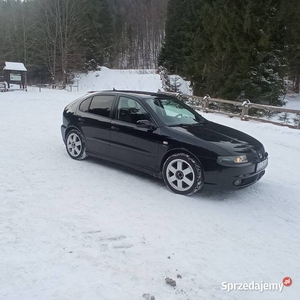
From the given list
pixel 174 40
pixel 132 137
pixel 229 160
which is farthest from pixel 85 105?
pixel 174 40

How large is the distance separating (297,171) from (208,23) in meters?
17.4

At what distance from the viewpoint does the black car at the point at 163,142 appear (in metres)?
4.25

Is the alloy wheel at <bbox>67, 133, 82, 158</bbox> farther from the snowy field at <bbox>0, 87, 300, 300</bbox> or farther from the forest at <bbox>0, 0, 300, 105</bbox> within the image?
the forest at <bbox>0, 0, 300, 105</bbox>

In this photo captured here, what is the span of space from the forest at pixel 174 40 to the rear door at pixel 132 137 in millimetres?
13305

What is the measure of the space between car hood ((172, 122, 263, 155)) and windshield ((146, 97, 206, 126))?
0.76ft

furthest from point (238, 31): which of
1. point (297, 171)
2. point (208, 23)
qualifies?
point (297, 171)

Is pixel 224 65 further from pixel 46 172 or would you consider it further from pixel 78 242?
pixel 78 242

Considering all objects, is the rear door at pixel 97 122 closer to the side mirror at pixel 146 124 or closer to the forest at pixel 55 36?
the side mirror at pixel 146 124

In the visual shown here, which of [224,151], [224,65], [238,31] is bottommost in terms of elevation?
[224,151]

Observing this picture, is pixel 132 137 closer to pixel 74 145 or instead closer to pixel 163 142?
pixel 163 142

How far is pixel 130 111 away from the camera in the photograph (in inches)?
202

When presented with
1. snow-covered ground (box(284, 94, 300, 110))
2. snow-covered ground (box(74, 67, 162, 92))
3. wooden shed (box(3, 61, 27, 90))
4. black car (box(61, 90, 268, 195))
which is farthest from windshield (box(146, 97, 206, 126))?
snow-covered ground (box(74, 67, 162, 92))

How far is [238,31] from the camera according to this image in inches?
683

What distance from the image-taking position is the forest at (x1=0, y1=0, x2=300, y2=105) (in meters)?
16.8
